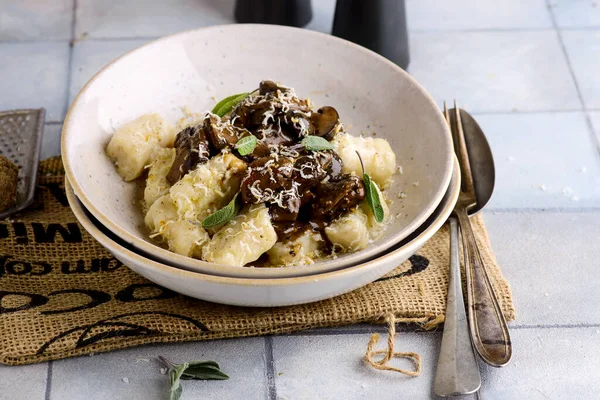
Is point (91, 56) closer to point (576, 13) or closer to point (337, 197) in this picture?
point (337, 197)

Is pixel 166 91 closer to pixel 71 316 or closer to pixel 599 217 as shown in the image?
pixel 71 316

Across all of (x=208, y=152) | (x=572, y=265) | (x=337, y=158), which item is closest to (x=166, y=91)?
(x=208, y=152)

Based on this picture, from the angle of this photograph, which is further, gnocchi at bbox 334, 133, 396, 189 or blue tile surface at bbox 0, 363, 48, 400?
gnocchi at bbox 334, 133, 396, 189

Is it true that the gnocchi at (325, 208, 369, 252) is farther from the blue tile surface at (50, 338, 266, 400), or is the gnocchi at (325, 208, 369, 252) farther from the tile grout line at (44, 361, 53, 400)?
the tile grout line at (44, 361, 53, 400)

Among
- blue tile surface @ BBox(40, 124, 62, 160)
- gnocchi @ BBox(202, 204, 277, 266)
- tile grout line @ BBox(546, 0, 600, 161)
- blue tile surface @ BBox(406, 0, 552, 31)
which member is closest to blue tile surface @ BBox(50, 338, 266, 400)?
gnocchi @ BBox(202, 204, 277, 266)

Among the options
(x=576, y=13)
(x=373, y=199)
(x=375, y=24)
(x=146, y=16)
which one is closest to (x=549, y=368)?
(x=373, y=199)

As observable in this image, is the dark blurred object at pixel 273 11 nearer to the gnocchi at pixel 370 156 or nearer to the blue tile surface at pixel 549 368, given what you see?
the gnocchi at pixel 370 156

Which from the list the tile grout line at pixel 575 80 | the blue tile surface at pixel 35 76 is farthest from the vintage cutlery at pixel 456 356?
the blue tile surface at pixel 35 76
